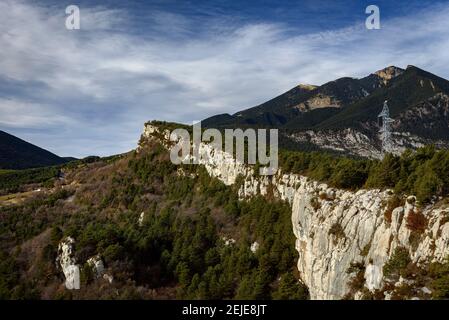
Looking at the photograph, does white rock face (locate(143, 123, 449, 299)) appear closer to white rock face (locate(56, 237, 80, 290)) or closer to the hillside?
the hillside

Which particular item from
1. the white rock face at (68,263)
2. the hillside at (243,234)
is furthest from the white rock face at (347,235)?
the white rock face at (68,263)

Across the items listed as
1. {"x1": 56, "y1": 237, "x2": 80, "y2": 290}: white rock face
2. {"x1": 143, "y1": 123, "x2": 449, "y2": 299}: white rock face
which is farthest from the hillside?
{"x1": 56, "y1": 237, "x2": 80, "y2": 290}: white rock face

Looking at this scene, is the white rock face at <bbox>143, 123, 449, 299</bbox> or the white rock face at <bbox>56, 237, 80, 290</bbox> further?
the white rock face at <bbox>56, 237, 80, 290</bbox>

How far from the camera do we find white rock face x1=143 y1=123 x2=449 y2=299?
33406 millimetres

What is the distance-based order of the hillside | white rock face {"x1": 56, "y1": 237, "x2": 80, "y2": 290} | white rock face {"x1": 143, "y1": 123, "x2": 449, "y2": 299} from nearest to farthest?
white rock face {"x1": 143, "y1": 123, "x2": 449, "y2": 299} < the hillside < white rock face {"x1": 56, "y1": 237, "x2": 80, "y2": 290}

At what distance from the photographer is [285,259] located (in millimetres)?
55906

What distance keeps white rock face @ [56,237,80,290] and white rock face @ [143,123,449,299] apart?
32.9 meters

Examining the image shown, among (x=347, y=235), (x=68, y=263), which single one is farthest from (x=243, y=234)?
(x=347, y=235)

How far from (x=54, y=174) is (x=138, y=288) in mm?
119774

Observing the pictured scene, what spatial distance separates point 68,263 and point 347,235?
144 feet

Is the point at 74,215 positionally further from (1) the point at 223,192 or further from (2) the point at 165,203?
(1) the point at 223,192

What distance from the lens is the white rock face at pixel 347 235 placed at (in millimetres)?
33406

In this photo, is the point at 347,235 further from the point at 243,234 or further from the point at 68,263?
the point at 68,263

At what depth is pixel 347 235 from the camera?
41.1 m
